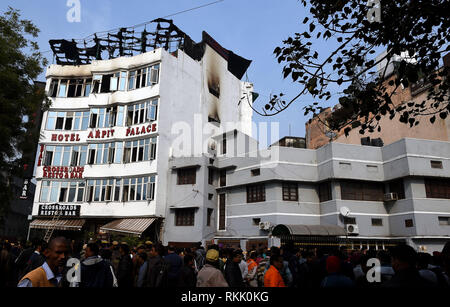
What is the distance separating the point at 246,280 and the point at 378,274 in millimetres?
3357

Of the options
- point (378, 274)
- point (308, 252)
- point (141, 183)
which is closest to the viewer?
point (378, 274)

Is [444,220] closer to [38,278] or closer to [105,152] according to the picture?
[38,278]

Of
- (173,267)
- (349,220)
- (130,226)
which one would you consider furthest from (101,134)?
(173,267)

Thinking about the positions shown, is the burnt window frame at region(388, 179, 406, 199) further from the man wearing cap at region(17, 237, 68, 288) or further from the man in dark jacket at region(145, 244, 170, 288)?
the man wearing cap at region(17, 237, 68, 288)

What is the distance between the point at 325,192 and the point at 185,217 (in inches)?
417

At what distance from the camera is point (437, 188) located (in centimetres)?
2203

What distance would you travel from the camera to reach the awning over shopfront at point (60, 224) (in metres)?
25.5

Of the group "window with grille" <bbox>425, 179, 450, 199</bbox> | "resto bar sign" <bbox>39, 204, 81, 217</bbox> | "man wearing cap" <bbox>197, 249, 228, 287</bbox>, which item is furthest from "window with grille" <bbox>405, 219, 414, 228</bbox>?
"resto bar sign" <bbox>39, 204, 81, 217</bbox>

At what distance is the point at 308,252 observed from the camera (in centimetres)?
881

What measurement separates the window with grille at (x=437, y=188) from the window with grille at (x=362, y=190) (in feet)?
9.40

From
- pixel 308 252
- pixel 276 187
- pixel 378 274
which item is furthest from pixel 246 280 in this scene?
pixel 276 187

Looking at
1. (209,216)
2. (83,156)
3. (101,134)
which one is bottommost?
(209,216)
